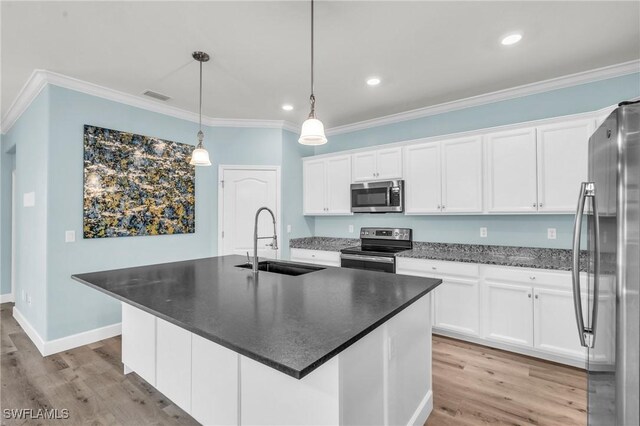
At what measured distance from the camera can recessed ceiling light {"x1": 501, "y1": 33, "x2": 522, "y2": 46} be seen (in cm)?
237

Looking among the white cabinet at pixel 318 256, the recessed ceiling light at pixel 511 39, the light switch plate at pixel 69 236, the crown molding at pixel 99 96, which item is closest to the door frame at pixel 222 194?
the white cabinet at pixel 318 256

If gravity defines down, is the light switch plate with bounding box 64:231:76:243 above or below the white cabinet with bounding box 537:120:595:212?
below

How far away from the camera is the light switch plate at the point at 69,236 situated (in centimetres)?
317

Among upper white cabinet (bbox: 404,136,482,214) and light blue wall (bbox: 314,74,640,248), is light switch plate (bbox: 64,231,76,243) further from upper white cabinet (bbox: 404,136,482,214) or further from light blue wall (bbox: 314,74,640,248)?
upper white cabinet (bbox: 404,136,482,214)

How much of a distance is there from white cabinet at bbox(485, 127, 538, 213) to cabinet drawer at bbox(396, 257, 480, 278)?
0.68 meters

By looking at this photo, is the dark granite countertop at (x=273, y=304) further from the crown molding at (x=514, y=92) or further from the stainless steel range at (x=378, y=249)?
the crown molding at (x=514, y=92)

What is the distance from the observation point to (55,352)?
3.07 m

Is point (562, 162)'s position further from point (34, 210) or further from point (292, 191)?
point (34, 210)

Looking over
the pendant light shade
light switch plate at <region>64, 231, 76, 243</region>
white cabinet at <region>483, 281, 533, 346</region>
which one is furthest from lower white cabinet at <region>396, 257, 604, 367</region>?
light switch plate at <region>64, 231, 76, 243</region>

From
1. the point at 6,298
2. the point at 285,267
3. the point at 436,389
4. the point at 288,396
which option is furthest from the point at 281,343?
the point at 6,298

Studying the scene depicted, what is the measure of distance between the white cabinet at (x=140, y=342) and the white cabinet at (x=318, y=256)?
2431 mm

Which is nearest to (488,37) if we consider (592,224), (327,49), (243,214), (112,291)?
(327,49)

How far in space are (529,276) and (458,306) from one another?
73 cm

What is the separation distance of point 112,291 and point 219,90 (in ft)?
8.30
